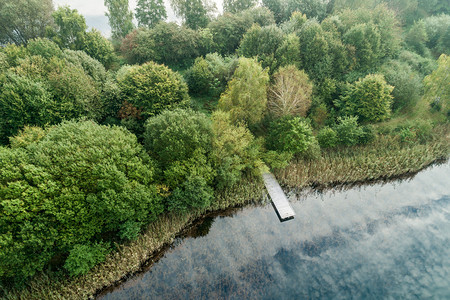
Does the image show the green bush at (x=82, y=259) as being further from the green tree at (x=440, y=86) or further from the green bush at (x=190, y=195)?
the green tree at (x=440, y=86)

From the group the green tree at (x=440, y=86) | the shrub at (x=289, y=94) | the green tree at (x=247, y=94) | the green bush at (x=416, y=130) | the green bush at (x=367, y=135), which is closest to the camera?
the green tree at (x=247, y=94)

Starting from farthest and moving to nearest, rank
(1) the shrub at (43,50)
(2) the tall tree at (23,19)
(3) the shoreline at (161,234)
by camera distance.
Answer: (2) the tall tree at (23,19) < (1) the shrub at (43,50) < (3) the shoreline at (161,234)

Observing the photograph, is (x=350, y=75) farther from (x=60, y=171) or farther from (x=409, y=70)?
(x=60, y=171)

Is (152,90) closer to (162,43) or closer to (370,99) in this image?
(162,43)

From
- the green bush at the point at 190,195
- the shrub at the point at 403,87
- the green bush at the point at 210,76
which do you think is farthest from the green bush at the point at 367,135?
the green bush at the point at 190,195

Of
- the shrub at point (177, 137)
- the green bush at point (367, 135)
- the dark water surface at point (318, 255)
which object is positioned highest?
the shrub at point (177, 137)

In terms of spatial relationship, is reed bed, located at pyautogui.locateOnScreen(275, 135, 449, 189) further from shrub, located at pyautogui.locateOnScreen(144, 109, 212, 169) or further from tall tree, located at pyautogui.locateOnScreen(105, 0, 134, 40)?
tall tree, located at pyautogui.locateOnScreen(105, 0, 134, 40)
